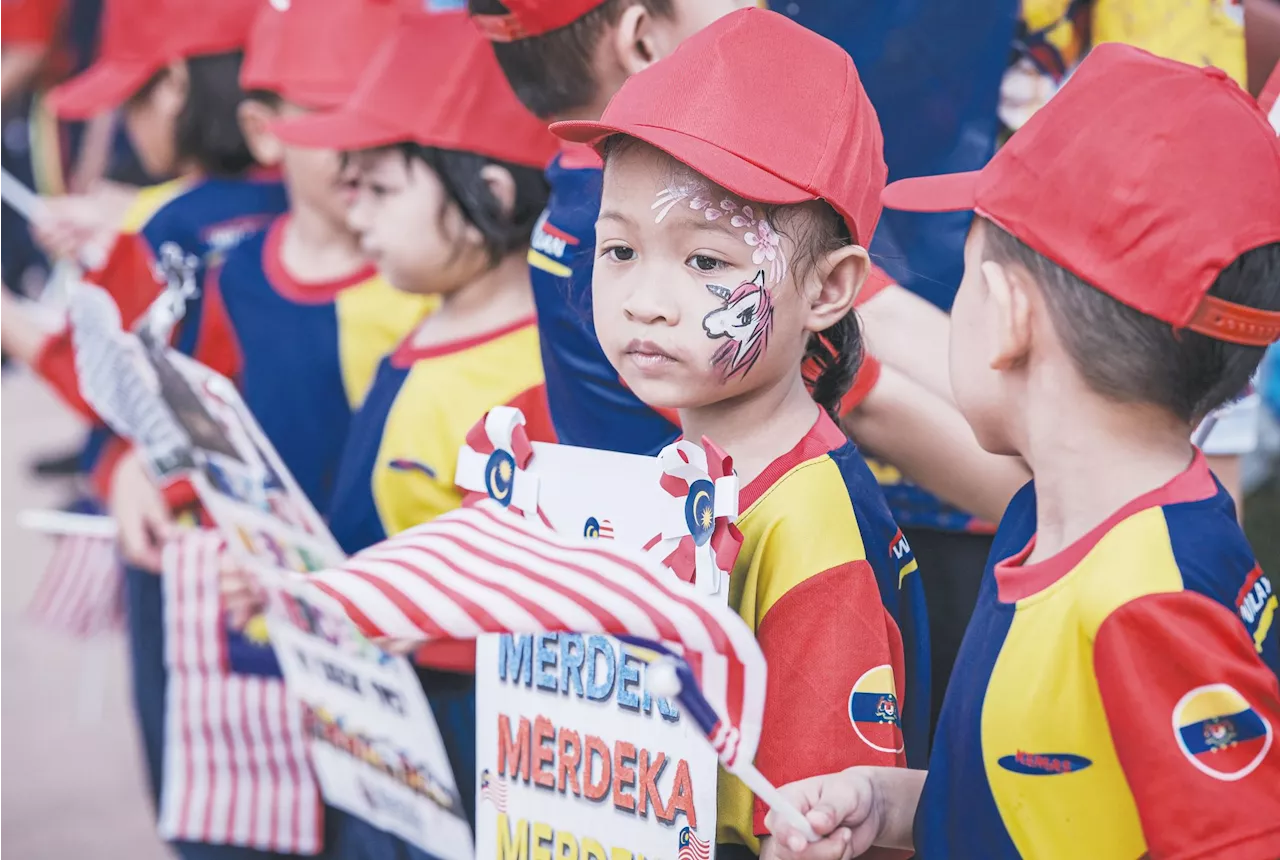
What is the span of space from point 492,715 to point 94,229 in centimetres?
256

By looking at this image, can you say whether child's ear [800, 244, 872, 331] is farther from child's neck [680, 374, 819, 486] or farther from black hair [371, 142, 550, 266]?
black hair [371, 142, 550, 266]

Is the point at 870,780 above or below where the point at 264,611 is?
above

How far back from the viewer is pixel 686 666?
142cm

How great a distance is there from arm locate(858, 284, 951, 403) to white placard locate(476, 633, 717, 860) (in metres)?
0.55

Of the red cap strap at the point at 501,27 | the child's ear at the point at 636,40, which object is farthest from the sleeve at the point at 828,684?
the red cap strap at the point at 501,27

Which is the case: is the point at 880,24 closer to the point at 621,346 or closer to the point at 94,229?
the point at 621,346

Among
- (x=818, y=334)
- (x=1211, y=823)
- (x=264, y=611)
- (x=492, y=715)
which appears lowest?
(x=264, y=611)

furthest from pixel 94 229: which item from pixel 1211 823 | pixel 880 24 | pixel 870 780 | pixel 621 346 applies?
pixel 1211 823

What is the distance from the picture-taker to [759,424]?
1.73 meters

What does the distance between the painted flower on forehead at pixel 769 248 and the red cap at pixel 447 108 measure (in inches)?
39.3

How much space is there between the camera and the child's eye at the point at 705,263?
1624mm

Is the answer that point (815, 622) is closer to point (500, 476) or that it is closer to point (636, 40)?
point (500, 476)

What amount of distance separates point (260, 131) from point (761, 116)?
7.07 ft

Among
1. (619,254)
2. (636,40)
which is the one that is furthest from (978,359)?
(636,40)
